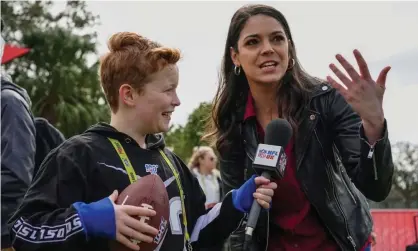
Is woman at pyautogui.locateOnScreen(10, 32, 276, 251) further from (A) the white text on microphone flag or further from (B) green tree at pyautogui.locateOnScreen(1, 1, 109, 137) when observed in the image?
(B) green tree at pyautogui.locateOnScreen(1, 1, 109, 137)

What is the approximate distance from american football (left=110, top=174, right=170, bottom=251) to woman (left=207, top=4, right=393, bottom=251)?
67 centimetres

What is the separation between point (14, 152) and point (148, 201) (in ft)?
4.29

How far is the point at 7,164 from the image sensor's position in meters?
3.52

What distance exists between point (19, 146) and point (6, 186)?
0.75ft

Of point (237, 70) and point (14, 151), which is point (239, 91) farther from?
A: point (14, 151)

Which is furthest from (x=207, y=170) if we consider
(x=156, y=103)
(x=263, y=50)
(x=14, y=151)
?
(x=156, y=103)

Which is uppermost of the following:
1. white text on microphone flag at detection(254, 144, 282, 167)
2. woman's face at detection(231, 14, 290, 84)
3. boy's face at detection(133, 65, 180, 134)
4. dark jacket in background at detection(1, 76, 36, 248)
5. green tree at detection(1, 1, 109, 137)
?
woman's face at detection(231, 14, 290, 84)

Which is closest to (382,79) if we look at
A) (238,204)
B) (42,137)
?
(238,204)

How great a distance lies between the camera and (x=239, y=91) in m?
3.61

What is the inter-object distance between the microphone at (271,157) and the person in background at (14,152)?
1.38 metres

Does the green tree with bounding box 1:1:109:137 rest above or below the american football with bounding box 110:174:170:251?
below

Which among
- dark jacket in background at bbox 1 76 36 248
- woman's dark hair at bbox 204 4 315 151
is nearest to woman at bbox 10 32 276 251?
woman's dark hair at bbox 204 4 315 151

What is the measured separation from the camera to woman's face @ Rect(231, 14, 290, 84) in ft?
10.6

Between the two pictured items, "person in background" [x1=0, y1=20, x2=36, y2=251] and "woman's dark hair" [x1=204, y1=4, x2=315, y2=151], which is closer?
"woman's dark hair" [x1=204, y1=4, x2=315, y2=151]
